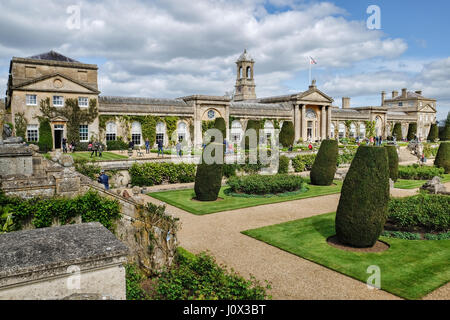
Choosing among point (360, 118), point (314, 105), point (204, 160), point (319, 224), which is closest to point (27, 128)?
point (204, 160)

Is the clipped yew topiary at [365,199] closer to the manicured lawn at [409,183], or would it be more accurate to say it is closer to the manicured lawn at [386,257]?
the manicured lawn at [386,257]

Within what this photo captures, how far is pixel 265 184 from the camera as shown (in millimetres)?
18859

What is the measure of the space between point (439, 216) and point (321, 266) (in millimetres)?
5207

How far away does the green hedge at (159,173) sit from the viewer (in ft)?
70.6

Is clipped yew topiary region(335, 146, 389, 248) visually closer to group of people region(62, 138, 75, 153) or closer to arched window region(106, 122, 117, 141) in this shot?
group of people region(62, 138, 75, 153)

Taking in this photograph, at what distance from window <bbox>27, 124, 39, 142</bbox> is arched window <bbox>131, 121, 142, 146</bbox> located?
29.6 ft

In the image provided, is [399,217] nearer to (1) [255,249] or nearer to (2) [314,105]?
(1) [255,249]

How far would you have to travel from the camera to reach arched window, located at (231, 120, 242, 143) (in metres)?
45.0

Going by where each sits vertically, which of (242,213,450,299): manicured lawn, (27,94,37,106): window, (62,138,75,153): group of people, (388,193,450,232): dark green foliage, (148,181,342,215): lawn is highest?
(27,94,37,106): window

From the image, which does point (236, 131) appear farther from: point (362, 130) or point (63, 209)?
point (63, 209)

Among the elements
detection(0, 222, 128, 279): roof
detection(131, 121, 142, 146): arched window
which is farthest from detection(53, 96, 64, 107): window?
detection(0, 222, 128, 279): roof

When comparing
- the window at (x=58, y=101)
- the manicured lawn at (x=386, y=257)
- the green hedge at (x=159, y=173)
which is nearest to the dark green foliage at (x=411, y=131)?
the green hedge at (x=159, y=173)

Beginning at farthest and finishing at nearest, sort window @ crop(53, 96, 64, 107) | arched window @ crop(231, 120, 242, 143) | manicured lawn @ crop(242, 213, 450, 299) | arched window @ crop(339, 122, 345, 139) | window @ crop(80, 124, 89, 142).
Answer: arched window @ crop(339, 122, 345, 139) → arched window @ crop(231, 120, 242, 143) → window @ crop(80, 124, 89, 142) → window @ crop(53, 96, 64, 107) → manicured lawn @ crop(242, 213, 450, 299)

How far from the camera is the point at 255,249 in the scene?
10289mm
